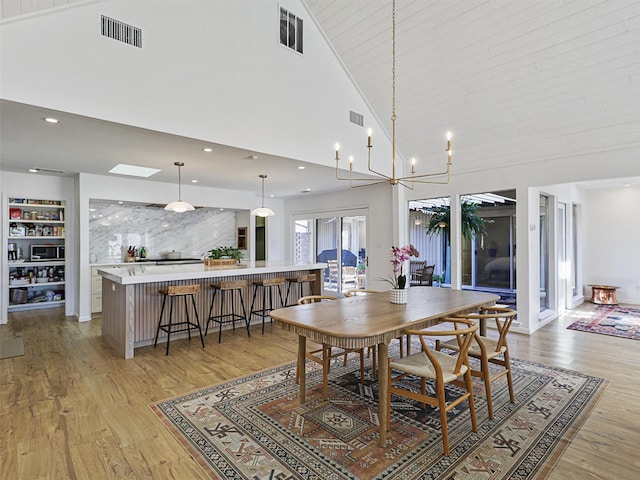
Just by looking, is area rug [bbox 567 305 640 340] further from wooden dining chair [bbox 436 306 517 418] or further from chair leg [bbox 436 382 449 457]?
chair leg [bbox 436 382 449 457]

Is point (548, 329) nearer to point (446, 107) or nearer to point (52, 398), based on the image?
point (446, 107)

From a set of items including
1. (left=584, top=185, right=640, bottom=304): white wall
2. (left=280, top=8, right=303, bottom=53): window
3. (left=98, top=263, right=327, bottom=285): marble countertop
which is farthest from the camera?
(left=584, top=185, right=640, bottom=304): white wall

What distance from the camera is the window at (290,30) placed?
15.8 feet

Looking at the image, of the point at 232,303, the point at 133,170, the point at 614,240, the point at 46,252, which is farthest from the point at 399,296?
the point at 614,240

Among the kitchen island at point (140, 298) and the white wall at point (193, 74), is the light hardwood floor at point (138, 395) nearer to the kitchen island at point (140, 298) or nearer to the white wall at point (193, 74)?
the kitchen island at point (140, 298)

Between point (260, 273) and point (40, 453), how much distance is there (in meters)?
3.46

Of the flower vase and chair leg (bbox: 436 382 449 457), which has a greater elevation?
the flower vase

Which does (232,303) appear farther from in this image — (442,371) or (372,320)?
(442,371)

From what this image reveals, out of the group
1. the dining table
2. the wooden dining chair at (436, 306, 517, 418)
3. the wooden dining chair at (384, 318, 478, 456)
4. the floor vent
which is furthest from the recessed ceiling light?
the wooden dining chair at (436, 306, 517, 418)

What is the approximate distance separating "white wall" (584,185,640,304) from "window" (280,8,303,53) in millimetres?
7054

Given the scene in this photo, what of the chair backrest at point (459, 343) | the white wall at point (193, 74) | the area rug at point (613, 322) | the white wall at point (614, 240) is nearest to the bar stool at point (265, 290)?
the white wall at point (193, 74)

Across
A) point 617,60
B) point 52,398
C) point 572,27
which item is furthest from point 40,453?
point 617,60

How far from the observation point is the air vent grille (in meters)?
5.73

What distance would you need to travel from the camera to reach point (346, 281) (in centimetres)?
795
